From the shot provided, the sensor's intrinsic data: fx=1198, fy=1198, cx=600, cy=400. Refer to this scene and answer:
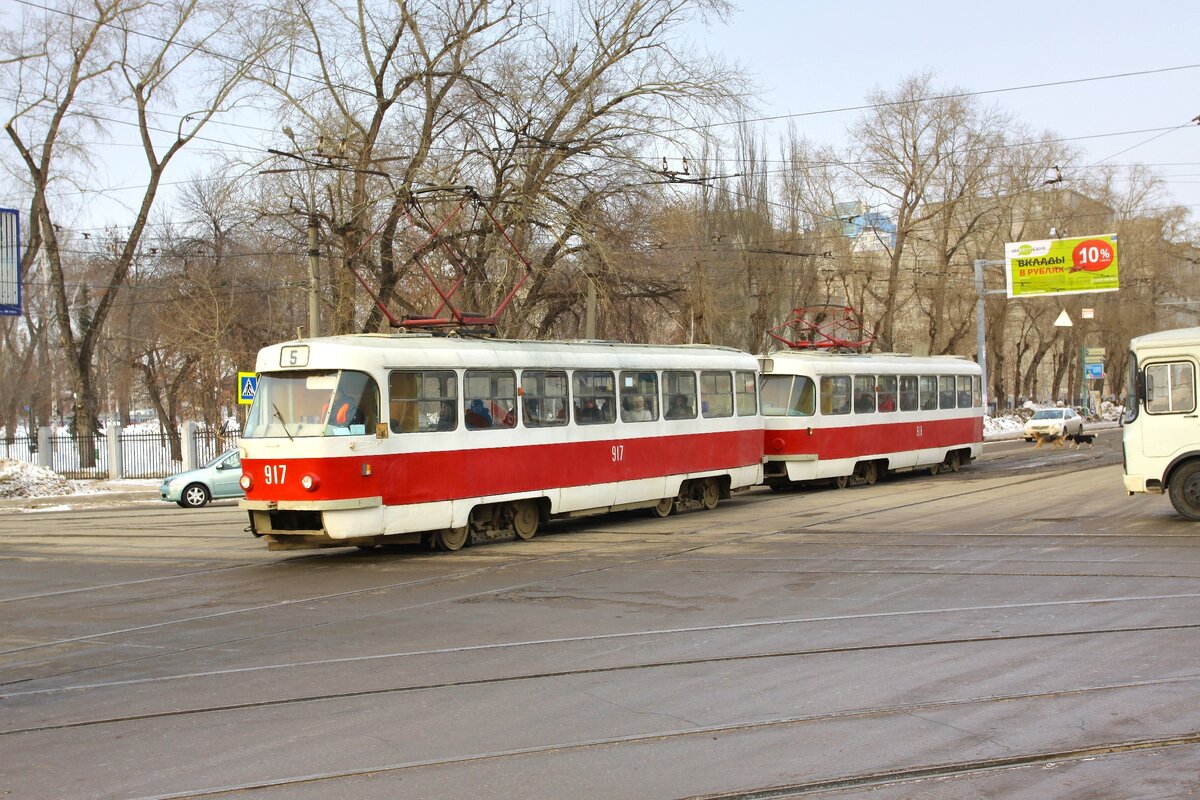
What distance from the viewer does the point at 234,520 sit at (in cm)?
2330

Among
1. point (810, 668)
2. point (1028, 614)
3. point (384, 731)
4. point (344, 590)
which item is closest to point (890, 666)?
point (810, 668)

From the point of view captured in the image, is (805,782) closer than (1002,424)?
Yes

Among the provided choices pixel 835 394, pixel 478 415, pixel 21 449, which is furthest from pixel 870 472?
pixel 21 449

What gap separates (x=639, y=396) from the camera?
19703mm

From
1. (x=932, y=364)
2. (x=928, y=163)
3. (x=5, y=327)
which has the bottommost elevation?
(x=932, y=364)

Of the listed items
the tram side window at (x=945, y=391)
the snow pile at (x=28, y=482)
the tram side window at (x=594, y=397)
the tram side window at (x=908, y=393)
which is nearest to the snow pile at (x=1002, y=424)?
the tram side window at (x=945, y=391)

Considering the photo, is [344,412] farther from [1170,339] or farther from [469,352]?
[1170,339]

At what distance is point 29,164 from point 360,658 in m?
35.3

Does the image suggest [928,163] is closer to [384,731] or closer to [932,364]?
[932,364]

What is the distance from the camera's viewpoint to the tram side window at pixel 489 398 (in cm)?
1633

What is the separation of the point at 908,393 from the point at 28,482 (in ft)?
78.6

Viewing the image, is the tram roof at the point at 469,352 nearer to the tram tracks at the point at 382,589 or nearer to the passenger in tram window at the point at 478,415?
the passenger in tram window at the point at 478,415

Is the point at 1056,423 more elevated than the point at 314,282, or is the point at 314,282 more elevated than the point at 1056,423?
the point at 314,282

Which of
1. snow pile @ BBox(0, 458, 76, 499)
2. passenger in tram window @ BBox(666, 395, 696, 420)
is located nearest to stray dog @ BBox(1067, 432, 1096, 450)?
passenger in tram window @ BBox(666, 395, 696, 420)
